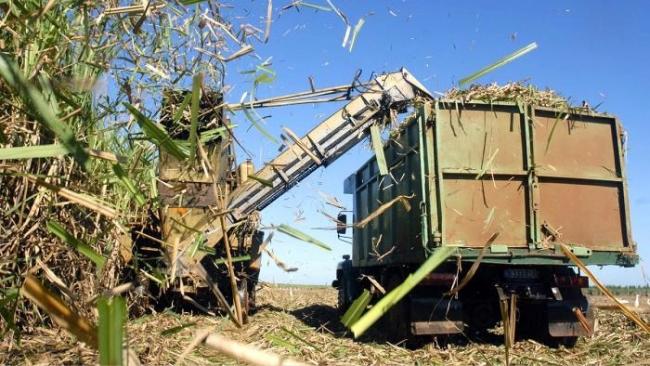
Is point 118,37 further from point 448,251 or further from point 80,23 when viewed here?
point 448,251

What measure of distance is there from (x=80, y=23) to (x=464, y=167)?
201 inches

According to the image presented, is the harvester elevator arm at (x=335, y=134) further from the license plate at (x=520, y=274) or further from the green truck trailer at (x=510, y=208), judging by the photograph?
the license plate at (x=520, y=274)

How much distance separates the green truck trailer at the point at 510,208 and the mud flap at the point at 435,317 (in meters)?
0.01

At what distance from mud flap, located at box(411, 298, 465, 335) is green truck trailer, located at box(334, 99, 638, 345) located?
0.01m

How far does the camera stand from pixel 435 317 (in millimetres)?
7613

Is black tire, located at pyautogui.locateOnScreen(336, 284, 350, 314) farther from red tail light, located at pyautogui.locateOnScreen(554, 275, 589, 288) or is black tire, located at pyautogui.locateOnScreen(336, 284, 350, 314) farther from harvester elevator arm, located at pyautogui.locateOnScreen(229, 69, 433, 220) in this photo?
red tail light, located at pyautogui.locateOnScreen(554, 275, 589, 288)

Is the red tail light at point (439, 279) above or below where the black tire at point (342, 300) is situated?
above

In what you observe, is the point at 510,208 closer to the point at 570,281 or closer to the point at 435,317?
the point at 570,281

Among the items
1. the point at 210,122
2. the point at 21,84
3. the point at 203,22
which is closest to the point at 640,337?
the point at 210,122

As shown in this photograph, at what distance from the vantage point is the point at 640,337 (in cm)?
848

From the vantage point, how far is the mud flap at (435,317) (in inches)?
296

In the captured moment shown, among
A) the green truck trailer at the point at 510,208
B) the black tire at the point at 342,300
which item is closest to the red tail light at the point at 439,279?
the green truck trailer at the point at 510,208

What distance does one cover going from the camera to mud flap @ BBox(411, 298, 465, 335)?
7.52 metres

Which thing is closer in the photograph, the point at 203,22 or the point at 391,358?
the point at 203,22
